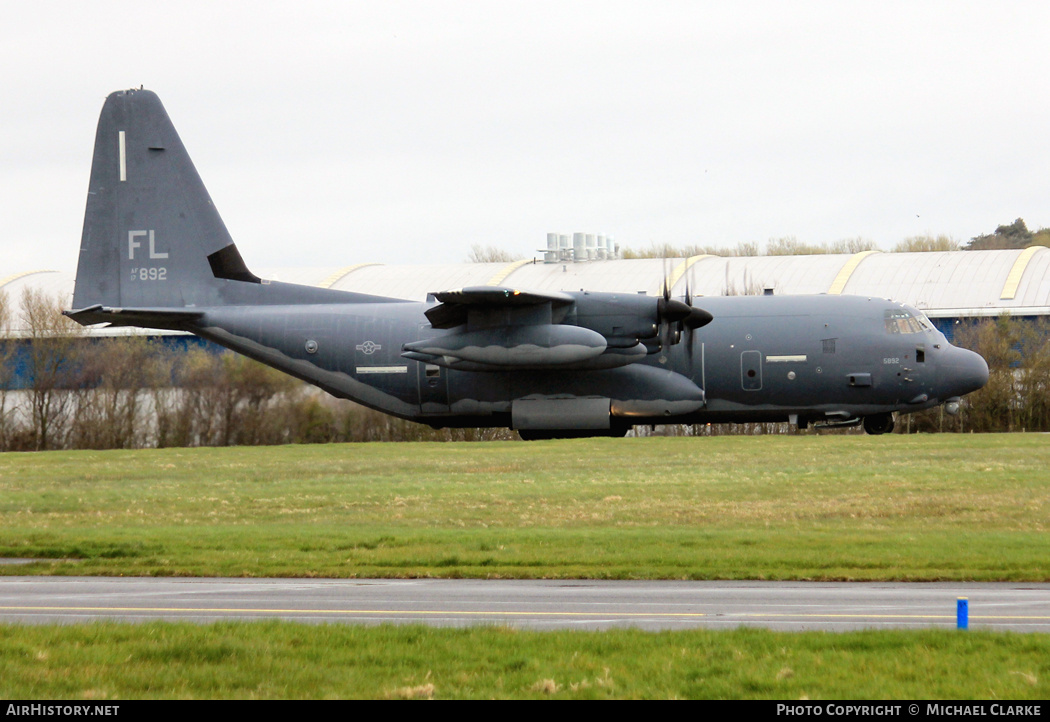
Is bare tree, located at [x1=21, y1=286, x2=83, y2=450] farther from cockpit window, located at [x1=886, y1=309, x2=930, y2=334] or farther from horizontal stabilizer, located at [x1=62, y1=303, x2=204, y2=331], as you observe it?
cockpit window, located at [x1=886, y1=309, x2=930, y2=334]

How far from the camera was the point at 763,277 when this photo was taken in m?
56.0

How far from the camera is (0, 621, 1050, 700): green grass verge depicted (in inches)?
330

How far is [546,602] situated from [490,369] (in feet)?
34.0

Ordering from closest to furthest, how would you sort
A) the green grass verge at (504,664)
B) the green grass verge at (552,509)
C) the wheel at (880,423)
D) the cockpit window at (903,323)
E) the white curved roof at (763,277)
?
the green grass verge at (504,664)
the green grass verge at (552,509)
the cockpit window at (903,323)
the wheel at (880,423)
the white curved roof at (763,277)

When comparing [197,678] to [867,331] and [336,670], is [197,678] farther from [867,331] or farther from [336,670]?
[867,331]

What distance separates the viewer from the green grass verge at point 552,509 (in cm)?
1755

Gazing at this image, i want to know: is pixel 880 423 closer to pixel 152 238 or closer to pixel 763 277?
pixel 152 238

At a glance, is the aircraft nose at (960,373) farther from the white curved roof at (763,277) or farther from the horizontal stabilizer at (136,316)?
the white curved roof at (763,277)

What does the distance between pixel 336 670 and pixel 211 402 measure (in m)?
33.8

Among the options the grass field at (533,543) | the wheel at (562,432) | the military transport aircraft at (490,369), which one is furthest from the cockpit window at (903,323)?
the wheel at (562,432)

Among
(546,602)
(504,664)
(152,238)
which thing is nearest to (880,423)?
(546,602)

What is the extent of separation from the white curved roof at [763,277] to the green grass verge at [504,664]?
4017 cm

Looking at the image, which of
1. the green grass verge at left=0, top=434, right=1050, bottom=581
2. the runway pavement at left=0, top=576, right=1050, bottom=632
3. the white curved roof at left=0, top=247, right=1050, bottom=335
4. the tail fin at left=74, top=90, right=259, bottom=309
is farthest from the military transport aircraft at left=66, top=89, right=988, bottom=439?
the white curved roof at left=0, top=247, right=1050, bottom=335

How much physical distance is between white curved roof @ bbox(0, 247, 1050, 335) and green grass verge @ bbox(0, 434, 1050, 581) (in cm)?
1584
